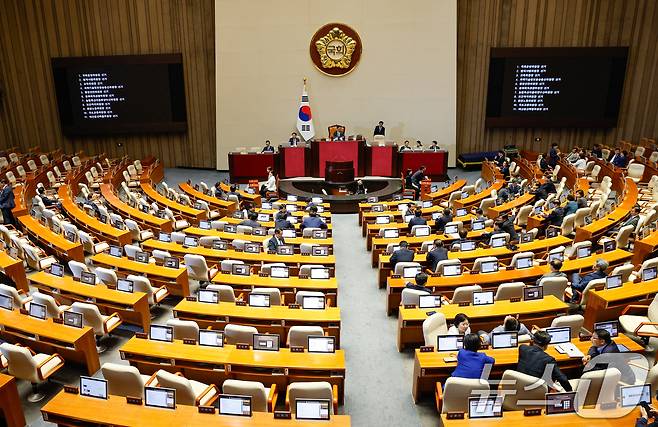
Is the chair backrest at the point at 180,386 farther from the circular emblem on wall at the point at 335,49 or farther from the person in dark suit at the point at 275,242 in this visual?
Result: the circular emblem on wall at the point at 335,49

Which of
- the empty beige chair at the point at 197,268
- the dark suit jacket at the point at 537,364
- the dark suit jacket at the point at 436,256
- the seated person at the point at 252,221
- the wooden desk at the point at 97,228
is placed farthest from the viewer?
the seated person at the point at 252,221

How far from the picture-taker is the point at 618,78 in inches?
740

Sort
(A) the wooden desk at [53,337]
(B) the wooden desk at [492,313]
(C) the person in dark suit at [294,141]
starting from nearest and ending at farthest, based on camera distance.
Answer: (A) the wooden desk at [53,337] → (B) the wooden desk at [492,313] → (C) the person in dark suit at [294,141]

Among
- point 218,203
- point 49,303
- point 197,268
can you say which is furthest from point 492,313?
point 218,203

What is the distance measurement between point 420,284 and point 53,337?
4925 mm

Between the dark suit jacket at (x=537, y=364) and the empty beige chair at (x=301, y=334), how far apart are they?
2.34 m

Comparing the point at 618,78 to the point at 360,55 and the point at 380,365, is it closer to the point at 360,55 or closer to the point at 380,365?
the point at 360,55

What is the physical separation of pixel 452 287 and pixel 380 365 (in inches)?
71.7

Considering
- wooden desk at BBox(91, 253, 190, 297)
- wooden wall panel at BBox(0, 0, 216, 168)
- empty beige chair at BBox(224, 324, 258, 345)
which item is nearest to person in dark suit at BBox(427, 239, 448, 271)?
empty beige chair at BBox(224, 324, 258, 345)

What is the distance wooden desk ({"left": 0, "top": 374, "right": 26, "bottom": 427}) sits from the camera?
5297mm

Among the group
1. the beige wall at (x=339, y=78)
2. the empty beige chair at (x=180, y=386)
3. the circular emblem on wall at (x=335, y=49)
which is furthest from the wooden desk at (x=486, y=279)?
the circular emblem on wall at (x=335, y=49)

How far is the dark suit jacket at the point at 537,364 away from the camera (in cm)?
503

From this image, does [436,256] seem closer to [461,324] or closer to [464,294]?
[464,294]

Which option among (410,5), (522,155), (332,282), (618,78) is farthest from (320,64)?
(332,282)
